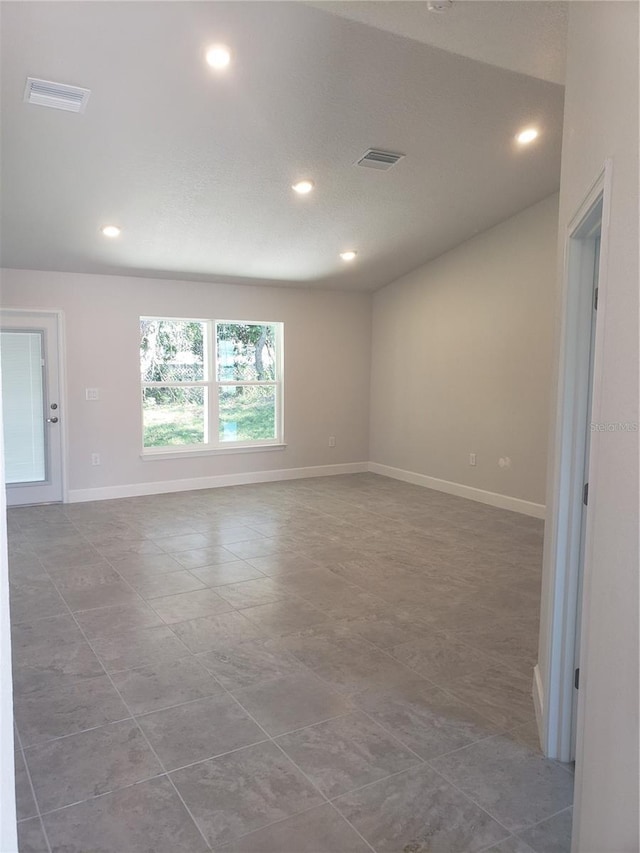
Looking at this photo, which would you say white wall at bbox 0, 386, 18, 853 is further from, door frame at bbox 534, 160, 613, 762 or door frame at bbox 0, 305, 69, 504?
door frame at bbox 0, 305, 69, 504

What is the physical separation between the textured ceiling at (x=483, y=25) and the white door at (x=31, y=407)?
4480 millimetres

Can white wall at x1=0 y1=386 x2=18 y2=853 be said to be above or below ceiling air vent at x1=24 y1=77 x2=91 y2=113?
below

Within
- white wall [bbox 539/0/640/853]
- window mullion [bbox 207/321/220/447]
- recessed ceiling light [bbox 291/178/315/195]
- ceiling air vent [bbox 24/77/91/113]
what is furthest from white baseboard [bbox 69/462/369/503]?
white wall [bbox 539/0/640/853]

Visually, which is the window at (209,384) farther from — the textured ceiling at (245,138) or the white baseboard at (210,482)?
the textured ceiling at (245,138)

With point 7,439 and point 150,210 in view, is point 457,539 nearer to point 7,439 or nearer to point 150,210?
point 150,210

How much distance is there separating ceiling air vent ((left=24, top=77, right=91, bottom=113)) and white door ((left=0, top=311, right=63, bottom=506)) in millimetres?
2967

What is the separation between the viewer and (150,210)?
4.88m

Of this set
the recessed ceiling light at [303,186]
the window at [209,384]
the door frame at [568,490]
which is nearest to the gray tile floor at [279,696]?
the door frame at [568,490]

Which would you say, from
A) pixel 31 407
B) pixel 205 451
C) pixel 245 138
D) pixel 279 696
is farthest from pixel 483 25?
pixel 205 451

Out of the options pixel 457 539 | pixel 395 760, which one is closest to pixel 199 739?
pixel 395 760

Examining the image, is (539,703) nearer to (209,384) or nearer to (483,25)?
(483,25)

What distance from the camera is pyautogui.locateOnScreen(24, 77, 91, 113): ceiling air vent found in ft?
10.3

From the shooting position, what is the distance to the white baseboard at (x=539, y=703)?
225 centimetres

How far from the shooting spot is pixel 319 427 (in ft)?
25.6
